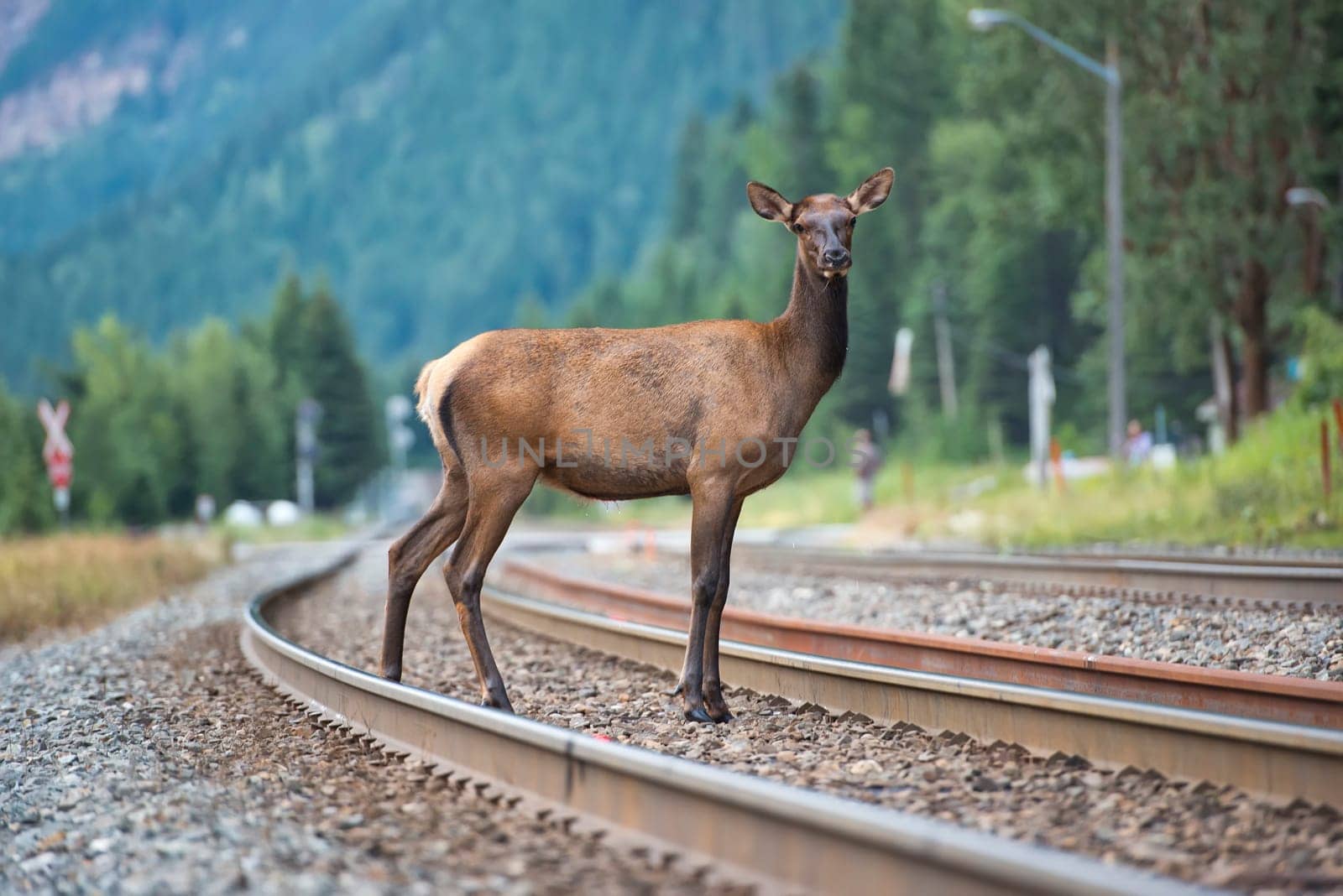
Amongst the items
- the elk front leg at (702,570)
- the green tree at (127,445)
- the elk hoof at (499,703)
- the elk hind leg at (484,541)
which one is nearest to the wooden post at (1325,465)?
the elk front leg at (702,570)

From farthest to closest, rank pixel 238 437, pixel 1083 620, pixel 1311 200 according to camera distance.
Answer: pixel 238 437
pixel 1311 200
pixel 1083 620

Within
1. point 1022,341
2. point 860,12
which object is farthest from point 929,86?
point 1022,341

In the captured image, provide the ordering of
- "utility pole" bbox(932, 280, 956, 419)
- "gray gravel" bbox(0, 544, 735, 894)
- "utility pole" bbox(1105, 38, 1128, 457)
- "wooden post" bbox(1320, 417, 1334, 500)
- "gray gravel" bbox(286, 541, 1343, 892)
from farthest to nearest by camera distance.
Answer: "utility pole" bbox(932, 280, 956, 419) < "utility pole" bbox(1105, 38, 1128, 457) < "wooden post" bbox(1320, 417, 1334, 500) < "gray gravel" bbox(286, 541, 1343, 892) < "gray gravel" bbox(0, 544, 735, 894)

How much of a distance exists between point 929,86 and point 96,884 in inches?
2786

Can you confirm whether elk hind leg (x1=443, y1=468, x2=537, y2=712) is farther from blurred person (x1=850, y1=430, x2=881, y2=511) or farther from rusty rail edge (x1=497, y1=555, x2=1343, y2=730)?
blurred person (x1=850, y1=430, x2=881, y2=511)

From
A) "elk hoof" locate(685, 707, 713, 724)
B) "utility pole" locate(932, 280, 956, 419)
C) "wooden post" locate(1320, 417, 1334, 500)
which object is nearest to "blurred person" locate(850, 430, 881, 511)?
"wooden post" locate(1320, 417, 1334, 500)

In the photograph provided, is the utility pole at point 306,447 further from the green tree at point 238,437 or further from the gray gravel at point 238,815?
the gray gravel at point 238,815

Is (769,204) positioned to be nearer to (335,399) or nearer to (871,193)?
(871,193)

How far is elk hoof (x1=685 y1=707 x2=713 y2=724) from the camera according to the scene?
6.95m

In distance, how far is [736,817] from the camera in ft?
14.1

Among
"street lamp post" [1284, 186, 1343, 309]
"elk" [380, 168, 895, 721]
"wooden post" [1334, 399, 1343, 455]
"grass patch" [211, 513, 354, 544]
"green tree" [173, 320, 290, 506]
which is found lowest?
"grass patch" [211, 513, 354, 544]

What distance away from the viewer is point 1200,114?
1169 inches

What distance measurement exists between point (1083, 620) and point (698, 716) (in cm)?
431

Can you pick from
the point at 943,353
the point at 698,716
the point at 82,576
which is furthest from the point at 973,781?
the point at 943,353
